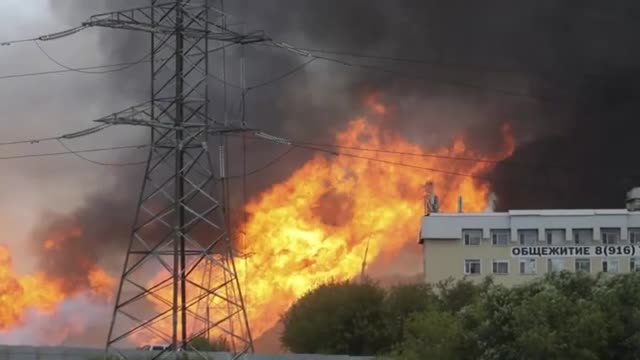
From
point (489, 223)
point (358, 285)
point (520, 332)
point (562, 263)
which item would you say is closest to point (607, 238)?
point (562, 263)

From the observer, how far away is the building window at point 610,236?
15925cm

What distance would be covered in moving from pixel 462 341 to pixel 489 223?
96.1 meters

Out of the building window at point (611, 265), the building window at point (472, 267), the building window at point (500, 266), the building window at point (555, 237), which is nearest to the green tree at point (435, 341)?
the building window at point (472, 267)

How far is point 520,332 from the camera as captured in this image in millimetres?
59344

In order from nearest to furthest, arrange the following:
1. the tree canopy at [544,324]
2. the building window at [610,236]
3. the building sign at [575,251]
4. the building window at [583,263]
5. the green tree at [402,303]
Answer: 1. the tree canopy at [544,324]
2. the green tree at [402,303]
3. the building sign at [575,251]
4. the building window at [610,236]
5. the building window at [583,263]

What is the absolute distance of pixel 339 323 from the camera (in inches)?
4587

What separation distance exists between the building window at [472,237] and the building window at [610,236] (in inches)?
756

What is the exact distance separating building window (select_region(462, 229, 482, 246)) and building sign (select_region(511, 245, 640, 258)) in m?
5.56

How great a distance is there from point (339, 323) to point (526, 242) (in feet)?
172

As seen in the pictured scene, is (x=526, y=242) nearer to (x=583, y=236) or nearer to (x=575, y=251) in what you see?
(x=575, y=251)

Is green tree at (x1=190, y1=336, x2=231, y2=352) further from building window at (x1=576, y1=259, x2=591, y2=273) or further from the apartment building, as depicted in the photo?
building window at (x1=576, y1=259, x2=591, y2=273)

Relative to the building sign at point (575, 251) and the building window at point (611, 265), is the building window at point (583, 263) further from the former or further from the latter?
the building window at point (611, 265)

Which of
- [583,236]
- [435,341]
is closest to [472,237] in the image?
[583,236]

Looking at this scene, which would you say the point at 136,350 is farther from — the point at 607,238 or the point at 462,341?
the point at 607,238
